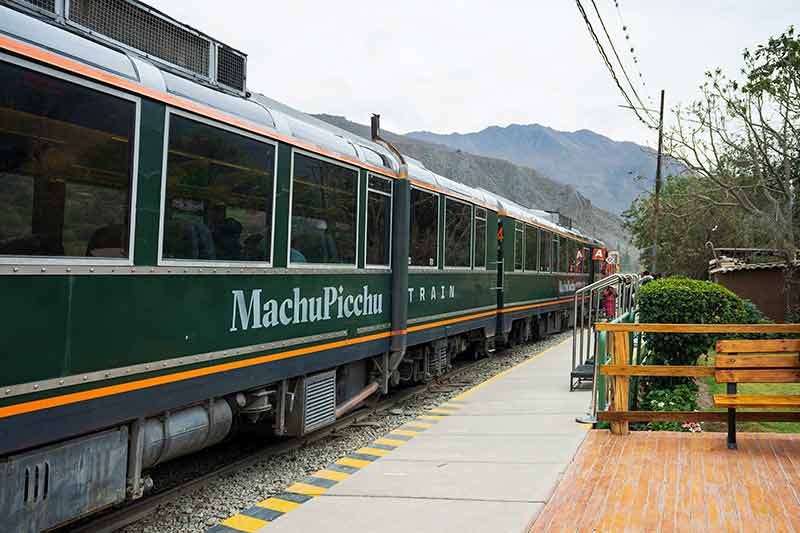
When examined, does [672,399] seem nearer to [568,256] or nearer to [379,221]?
[379,221]

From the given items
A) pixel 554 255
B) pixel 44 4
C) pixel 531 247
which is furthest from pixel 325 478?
pixel 554 255

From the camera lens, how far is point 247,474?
6586 mm

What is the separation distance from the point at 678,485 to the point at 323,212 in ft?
12.5

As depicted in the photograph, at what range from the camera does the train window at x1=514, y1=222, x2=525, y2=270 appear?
49.1ft

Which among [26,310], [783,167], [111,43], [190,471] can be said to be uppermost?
[783,167]

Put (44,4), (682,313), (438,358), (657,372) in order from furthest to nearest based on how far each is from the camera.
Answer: (438,358) → (682,313) → (657,372) → (44,4)

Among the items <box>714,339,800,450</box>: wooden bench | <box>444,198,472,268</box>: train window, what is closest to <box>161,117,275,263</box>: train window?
<box>714,339,800,450</box>: wooden bench

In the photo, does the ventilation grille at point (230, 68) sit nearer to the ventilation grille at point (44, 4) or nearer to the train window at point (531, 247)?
the ventilation grille at point (44, 4)

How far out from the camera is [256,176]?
5.95 m

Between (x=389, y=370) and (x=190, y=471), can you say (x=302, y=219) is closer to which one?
(x=190, y=471)

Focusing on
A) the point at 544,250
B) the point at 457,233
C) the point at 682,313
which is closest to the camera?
the point at 682,313

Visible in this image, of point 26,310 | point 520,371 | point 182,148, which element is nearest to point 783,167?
point 520,371

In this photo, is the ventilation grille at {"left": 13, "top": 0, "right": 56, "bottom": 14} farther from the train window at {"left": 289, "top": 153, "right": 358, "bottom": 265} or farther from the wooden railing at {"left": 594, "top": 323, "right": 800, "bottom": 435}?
the wooden railing at {"left": 594, "top": 323, "right": 800, "bottom": 435}

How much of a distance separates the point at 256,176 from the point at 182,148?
95 cm
